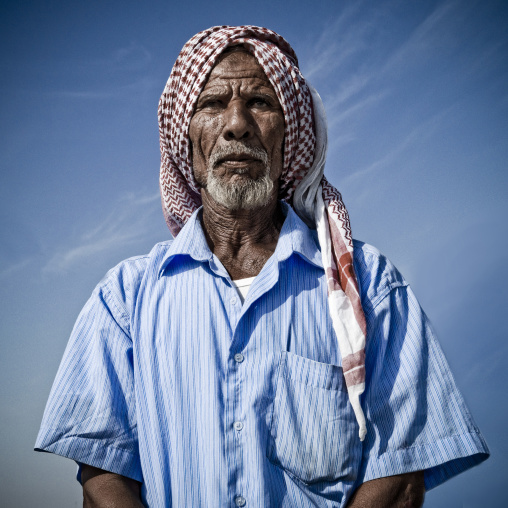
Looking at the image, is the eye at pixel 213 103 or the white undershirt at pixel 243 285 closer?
the white undershirt at pixel 243 285

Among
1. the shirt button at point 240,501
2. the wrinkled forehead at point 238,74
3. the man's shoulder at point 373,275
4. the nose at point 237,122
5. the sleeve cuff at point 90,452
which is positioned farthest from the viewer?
the wrinkled forehead at point 238,74

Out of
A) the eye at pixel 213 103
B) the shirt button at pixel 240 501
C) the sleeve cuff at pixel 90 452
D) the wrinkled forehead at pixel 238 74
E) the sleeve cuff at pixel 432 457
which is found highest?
the wrinkled forehead at pixel 238 74

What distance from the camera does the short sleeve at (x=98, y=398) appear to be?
2387mm

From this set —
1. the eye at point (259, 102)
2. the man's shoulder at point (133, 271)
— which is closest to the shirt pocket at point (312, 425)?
the man's shoulder at point (133, 271)

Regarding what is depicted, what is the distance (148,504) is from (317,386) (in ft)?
2.78

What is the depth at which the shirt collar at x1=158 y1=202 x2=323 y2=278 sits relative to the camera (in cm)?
271

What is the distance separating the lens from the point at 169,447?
7.88ft

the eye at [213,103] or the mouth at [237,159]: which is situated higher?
the eye at [213,103]

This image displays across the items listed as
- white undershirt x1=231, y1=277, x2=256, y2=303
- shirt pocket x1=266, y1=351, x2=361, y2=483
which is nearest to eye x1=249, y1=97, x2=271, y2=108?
white undershirt x1=231, y1=277, x2=256, y2=303

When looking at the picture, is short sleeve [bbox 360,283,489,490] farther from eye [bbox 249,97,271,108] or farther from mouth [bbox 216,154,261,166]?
eye [bbox 249,97,271,108]

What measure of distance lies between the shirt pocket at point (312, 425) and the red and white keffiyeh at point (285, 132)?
0.61 meters

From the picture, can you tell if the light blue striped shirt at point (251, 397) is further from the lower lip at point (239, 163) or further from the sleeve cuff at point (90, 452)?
the lower lip at point (239, 163)

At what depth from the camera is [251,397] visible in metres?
2.35

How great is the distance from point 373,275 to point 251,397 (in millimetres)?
822
